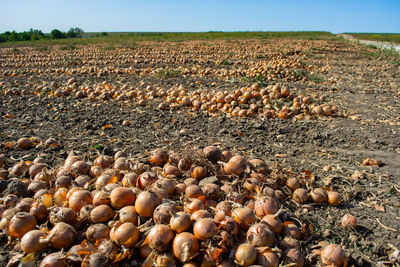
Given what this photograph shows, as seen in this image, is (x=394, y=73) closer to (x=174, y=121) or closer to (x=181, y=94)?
(x=181, y=94)

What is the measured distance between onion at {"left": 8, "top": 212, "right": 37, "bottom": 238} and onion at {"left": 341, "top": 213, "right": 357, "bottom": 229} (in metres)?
2.55

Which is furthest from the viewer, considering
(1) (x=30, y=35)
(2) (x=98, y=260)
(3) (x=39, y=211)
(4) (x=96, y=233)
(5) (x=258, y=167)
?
(1) (x=30, y=35)

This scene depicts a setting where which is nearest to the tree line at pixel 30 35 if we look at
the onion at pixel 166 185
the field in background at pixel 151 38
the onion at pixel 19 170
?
the field in background at pixel 151 38

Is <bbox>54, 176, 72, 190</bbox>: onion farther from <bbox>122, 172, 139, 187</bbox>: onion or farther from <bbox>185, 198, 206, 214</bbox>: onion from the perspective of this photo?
<bbox>185, 198, 206, 214</bbox>: onion

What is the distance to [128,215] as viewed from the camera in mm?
1939

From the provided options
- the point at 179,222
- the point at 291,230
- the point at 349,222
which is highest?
the point at 179,222

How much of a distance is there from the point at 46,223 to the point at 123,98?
16.4 ft

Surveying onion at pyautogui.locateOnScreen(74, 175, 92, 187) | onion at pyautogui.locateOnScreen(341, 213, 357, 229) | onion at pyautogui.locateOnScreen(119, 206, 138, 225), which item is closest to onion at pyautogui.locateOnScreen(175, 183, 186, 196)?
onion at pyautogui.locateOnScreen(119, 206, 138, 225)

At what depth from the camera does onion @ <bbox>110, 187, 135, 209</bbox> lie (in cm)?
204

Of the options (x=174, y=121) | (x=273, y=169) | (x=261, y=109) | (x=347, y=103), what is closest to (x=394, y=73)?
(x=347, y=103)

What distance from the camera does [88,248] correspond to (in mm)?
1755

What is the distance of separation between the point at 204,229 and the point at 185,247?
163mm

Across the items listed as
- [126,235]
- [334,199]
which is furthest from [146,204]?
[334,199]

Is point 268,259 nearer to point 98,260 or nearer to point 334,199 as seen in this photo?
point 98,260
